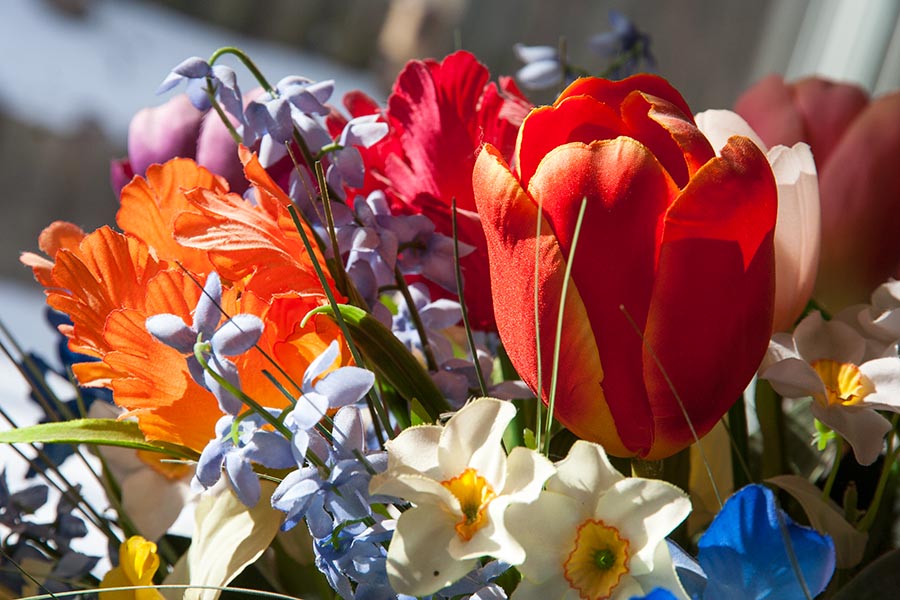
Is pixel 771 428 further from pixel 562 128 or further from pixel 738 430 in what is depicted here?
pixel 562 128

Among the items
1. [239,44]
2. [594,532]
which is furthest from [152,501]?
[239,44]

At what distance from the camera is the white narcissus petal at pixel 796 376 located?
9.5 inches

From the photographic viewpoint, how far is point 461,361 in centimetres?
27

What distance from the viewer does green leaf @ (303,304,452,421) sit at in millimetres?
235

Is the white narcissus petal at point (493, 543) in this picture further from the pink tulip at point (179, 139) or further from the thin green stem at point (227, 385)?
the pink tulip at point (179, 139)

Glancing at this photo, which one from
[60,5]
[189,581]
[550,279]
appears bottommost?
[60,5]

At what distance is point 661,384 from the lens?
21cm

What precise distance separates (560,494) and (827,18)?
1230 mm

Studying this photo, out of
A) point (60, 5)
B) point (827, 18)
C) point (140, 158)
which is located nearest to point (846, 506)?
A: point (140, 158)

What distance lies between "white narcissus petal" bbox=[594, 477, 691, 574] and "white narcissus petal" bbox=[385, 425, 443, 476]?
33mm

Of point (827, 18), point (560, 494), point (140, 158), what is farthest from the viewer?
point (827, 18)

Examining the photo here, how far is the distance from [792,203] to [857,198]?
10 cm

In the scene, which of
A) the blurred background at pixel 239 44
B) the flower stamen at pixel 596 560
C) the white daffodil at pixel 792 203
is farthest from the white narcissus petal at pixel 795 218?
the blurred background at pixel 239 44

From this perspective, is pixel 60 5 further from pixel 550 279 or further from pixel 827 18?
pixel 550 279
